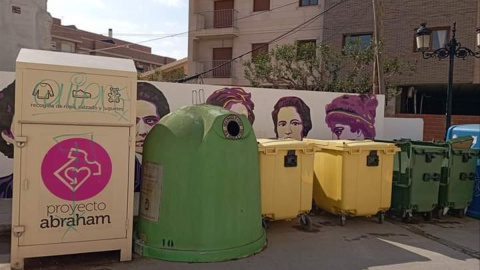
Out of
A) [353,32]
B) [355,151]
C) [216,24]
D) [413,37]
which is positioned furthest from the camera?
[216,24]

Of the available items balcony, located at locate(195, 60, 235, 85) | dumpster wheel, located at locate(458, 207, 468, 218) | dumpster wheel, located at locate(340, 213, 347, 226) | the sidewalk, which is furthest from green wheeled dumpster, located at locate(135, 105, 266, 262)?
balcony, located at locate(195, 60, 235, 85)

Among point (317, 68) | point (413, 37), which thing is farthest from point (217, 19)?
point (413, 37)

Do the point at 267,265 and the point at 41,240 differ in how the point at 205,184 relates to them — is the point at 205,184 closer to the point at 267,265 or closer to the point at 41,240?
the point at 267,265

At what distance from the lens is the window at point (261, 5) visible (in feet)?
74.7

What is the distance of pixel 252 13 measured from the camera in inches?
911

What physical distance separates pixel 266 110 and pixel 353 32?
1418 cm

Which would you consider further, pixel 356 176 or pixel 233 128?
pixel 356 176

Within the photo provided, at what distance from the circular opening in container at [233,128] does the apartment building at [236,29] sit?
1764cm

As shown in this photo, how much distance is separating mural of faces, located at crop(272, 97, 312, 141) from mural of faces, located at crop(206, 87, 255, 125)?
1.66 ft

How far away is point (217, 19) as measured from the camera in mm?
24203

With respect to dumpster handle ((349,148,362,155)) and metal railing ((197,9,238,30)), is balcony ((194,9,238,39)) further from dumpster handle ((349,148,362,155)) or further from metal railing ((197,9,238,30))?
dumpster handle ((349,148,362,155))

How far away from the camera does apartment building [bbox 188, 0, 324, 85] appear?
21.6 metres

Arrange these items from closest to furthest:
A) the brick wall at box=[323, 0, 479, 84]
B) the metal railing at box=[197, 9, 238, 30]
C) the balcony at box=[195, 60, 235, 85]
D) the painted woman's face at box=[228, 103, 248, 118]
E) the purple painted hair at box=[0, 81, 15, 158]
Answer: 1. the purple painted hair at box=[0, 81, 15, 158]
2. the painted woman's face at box=[228, 103, 248, 118]
3. the brick wall at box=[323, 0, 479, 84]
4. the balcony at box=[195, 60, 235, 85]
5. the metal railing at box=[197, 9, 238, 30]

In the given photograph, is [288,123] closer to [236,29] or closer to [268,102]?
A: [268,102]
